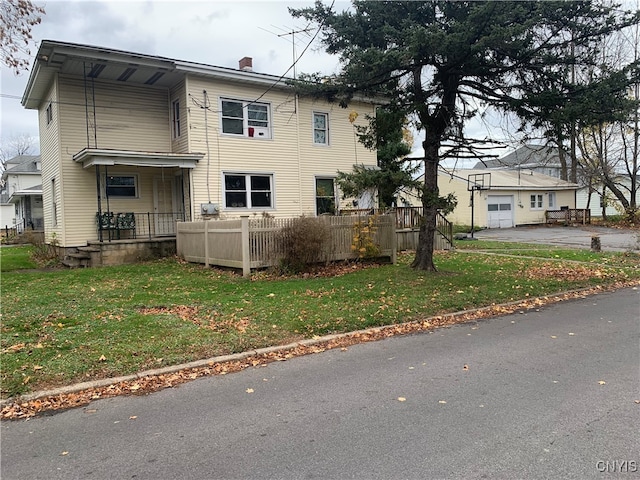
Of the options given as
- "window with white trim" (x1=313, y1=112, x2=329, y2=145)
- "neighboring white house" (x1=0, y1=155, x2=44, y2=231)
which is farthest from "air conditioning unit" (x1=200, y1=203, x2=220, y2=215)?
"neighboring white house" (x1=0, y1=155, x2=44, y2=231)

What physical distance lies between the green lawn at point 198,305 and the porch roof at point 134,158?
11.5 feet

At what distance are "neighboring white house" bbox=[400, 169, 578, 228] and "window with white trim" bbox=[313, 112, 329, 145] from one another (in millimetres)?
13567

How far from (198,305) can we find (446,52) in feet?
21.6

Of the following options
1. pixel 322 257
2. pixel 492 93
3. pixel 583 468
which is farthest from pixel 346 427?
pixel 492 93

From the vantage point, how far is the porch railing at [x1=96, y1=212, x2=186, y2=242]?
50.1ft

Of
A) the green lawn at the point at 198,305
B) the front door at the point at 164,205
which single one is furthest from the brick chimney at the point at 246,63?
the green lawn at the point at 198,305

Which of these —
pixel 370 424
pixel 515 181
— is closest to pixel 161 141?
pixel 370 424

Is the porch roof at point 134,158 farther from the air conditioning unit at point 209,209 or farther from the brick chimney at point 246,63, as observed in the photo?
the brick chimney at point 246,63

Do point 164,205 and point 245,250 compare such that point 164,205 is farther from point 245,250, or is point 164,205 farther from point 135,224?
point 245,250

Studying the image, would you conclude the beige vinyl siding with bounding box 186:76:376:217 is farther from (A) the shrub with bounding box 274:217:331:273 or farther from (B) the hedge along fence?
(A) the shrub with bounding box 274:217:331:273

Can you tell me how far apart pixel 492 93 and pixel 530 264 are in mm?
5463

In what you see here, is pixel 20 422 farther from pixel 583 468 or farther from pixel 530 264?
pixel 530 264

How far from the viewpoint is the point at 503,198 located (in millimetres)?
33781

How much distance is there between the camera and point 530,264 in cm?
1352
